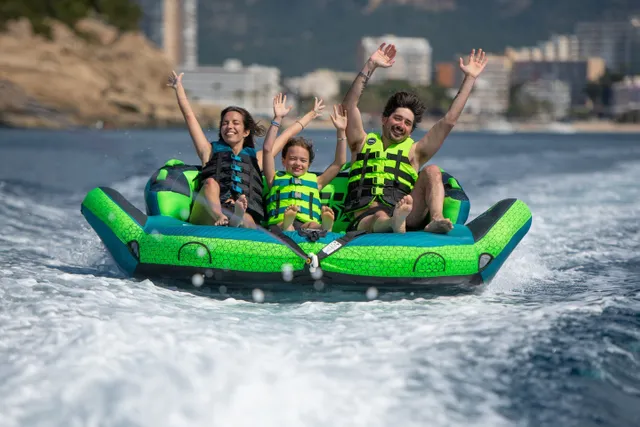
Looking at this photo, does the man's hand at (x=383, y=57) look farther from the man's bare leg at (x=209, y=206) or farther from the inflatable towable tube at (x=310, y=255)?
the man's bare leg at (x=209, y=206)

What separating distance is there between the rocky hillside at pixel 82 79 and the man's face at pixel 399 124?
1925 inches

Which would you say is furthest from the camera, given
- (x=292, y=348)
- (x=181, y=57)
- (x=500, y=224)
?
(x=181, y=57)

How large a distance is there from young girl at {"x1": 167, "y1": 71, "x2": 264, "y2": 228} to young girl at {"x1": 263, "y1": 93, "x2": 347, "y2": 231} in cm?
10

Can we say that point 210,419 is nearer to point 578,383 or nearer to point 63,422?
point 63,422

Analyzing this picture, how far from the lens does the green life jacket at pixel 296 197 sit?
500cm

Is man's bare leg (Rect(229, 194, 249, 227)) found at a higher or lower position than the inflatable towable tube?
higher

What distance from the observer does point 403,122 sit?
5066mm

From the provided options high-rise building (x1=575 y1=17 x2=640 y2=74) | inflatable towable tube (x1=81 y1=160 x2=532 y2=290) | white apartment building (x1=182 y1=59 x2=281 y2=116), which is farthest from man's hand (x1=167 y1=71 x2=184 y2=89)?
high-rise building (x1=575 y1=17 x2=640 y2=74)

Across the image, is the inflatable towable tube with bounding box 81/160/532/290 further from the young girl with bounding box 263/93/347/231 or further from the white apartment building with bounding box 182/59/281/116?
the white apartment building with bounding box 182/59/281/116

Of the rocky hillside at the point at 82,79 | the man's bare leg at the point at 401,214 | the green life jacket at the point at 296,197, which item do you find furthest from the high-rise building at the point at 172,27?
the man's bare leg at the point at 401,214

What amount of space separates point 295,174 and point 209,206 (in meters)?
0.50

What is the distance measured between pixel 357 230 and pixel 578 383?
182cm

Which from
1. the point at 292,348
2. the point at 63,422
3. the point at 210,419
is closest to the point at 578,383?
the point at 292,348

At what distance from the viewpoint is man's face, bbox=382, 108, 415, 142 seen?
506cm
